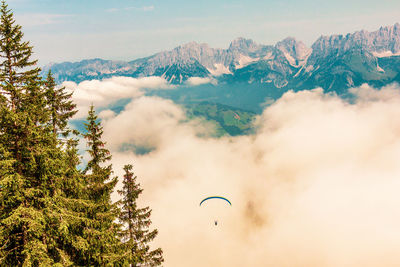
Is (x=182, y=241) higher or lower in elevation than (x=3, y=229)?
lower

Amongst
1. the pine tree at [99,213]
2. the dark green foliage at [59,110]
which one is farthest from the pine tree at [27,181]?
the dark green foliage at [59,110]

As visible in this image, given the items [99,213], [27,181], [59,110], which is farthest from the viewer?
[59,110]

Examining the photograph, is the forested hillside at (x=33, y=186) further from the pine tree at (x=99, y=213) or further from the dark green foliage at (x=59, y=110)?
the dark green foliage at (x=59, y=110)

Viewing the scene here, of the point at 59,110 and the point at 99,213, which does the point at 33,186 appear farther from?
the point at 59,110

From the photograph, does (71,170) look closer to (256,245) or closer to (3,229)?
(3,229)

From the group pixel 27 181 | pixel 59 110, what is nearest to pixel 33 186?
pixel 27 181

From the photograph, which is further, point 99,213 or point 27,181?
point 99,213

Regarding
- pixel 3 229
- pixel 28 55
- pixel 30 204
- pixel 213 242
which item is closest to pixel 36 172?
pixel 30 204

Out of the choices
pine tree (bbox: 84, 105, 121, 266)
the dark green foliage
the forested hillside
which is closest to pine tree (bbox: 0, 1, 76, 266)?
the forested hillside

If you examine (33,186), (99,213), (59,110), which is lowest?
(99,213)
